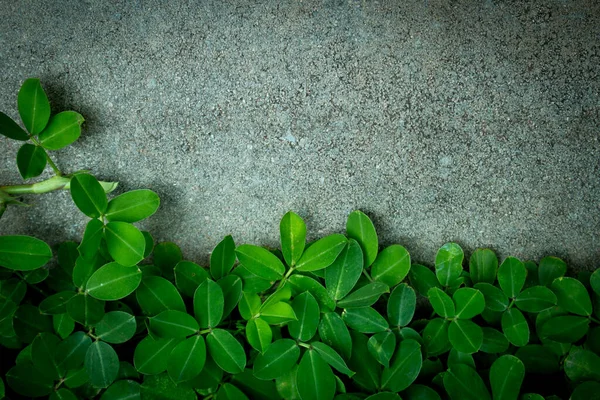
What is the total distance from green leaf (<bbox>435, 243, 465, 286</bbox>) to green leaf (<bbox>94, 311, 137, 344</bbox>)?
769 millimetres

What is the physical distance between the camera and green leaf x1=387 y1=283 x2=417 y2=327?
4.16ft

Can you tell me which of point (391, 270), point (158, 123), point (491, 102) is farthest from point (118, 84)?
point (491, 102)

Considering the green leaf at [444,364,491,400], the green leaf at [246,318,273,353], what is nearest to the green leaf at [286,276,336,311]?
the green leaf at [246,318,273,353]

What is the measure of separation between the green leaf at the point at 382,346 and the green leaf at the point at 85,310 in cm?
65

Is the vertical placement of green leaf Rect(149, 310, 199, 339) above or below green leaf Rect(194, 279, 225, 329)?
below

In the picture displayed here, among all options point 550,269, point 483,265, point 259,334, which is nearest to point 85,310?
point 259,334

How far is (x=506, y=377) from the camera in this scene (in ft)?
3.96

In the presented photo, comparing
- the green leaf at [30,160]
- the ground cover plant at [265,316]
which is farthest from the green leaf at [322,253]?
the green leaf at [30,160]

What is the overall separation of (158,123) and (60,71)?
28 cm

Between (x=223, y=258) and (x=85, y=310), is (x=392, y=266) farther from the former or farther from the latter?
(x=85, y=310)

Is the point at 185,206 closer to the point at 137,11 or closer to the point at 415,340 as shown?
the point at 137,11

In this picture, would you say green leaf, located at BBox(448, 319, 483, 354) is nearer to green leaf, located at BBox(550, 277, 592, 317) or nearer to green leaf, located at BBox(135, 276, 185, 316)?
green leaf, located at BBox(550, 277, 592, 317)

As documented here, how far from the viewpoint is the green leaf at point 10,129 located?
120 cm

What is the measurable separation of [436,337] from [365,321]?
19 centimetres
